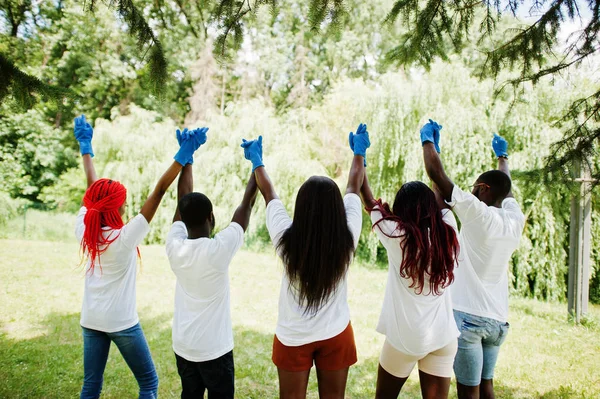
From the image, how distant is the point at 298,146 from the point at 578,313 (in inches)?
265

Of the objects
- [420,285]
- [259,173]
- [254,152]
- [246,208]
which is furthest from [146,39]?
[420,285]

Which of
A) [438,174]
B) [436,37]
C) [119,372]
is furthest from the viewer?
[119,372]

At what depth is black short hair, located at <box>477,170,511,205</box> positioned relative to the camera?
7.77ft

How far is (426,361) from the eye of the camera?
1959mm

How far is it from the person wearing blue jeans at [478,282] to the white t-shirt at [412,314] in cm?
26

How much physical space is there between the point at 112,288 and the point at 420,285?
1.61m

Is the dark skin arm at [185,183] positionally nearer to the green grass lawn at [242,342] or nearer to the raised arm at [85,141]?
the raised arm at [85,141]

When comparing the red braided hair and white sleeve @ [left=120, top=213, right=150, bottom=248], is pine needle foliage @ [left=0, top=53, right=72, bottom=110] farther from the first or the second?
white sleeve @ [left=120, top=213, right=150, bottom=248]

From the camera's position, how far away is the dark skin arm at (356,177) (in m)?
Answer: 2.15

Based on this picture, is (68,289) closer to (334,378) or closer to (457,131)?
(334,378)

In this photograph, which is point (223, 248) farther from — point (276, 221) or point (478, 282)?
point (478, 282)

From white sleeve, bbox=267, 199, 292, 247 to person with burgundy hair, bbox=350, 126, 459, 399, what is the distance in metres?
0.42

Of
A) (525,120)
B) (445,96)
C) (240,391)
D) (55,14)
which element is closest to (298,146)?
(445,96)

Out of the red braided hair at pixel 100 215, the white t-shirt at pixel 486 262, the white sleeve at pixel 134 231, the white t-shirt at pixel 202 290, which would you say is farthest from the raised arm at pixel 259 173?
the white t-shirt at pixel 486 262
